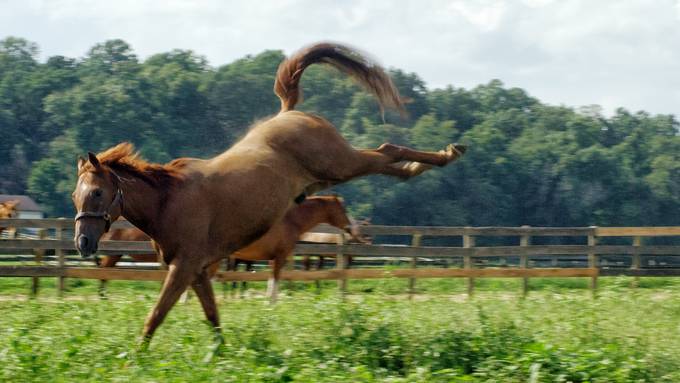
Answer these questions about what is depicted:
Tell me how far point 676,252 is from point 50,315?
1199 centimetres

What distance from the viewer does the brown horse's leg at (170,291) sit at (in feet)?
22.6

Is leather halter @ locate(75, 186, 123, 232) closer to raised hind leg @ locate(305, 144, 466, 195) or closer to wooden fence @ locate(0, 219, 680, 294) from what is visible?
raised hind leg @ locate(305, 144, 466, 195)

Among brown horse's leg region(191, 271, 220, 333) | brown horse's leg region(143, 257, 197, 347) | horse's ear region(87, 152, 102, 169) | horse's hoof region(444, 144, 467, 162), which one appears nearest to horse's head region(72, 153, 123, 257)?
horse's ear region(87, 152, 102, 169)

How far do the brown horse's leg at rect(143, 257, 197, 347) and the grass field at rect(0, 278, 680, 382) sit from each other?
182 millimetres

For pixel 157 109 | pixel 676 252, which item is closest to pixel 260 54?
pixel 157 109

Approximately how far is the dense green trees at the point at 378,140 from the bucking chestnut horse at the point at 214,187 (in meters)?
36.9

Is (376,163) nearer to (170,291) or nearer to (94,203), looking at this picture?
(170,291)

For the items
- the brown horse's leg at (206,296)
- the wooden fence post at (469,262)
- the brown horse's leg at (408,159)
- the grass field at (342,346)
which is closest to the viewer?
the grass field at (342,346)

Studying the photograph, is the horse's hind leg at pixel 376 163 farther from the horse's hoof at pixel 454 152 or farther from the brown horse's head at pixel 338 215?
the brown horse's head at pixel 338 215

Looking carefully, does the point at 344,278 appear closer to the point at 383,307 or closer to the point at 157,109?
the point at 383,307

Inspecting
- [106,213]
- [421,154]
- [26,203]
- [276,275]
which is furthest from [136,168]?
[26,203]

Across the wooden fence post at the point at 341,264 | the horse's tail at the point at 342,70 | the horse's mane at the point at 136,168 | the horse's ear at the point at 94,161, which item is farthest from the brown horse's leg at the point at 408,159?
the wooden fence post at the point at 341,264

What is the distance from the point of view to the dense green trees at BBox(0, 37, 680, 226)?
51.2m

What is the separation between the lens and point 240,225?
770 centimetres
